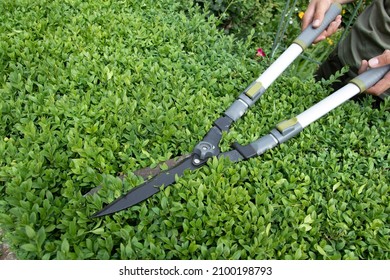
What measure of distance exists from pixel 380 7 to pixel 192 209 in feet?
6.08

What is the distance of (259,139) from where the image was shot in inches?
74.1

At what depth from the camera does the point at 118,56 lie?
217 cm

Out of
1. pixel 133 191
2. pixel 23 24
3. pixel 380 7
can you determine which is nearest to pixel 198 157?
pixel 133 191

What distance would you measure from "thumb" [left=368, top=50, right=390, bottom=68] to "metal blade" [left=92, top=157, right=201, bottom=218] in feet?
3.80

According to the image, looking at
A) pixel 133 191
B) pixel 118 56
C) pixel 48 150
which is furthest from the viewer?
pixel 118 56

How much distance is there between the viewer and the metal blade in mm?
1493

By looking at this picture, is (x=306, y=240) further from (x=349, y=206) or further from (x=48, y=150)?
(x=48, y=150)

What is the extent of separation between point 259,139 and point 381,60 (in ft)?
2.67

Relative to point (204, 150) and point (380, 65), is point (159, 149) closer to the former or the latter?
point (204, 150)

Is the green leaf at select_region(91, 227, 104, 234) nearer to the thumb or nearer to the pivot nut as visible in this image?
the pivot nut

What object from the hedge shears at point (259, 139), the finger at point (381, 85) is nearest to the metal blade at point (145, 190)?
the hedge shears at point (259, 139)

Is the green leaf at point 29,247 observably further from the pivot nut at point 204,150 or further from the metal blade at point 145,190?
the pivot nut at point 204,150

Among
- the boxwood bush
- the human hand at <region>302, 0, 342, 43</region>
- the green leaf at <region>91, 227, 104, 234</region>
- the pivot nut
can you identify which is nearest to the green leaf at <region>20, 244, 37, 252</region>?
the boxwood bush

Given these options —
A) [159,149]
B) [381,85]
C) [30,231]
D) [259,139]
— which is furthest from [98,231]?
[381,85]
